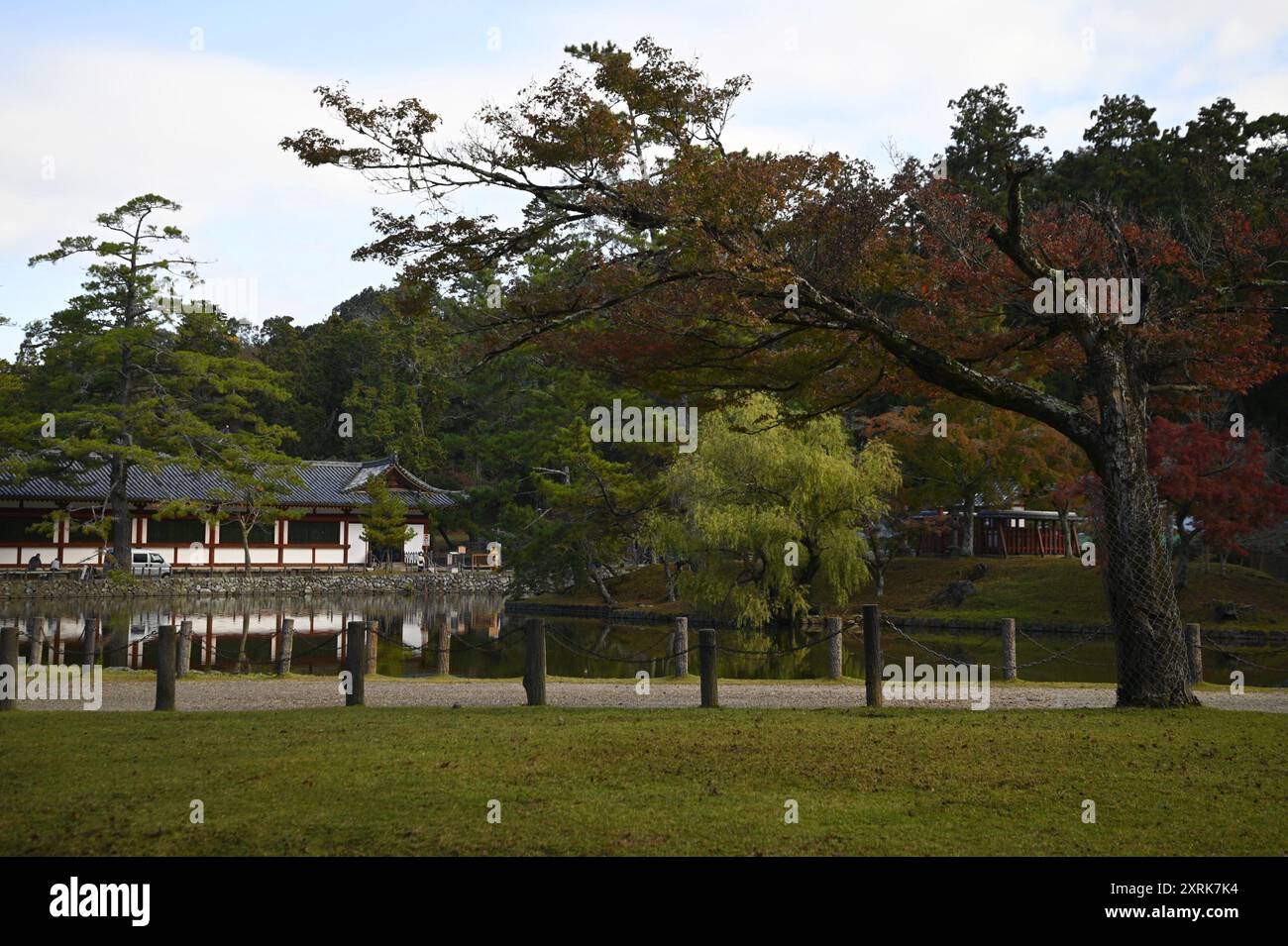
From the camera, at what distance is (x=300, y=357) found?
170 ft

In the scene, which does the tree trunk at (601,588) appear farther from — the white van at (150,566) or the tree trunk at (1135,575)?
the tree trunk at (1135,575)

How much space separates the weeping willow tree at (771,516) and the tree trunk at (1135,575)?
644 inches

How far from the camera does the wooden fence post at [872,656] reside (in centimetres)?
1162

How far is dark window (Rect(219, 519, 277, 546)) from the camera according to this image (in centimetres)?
4128

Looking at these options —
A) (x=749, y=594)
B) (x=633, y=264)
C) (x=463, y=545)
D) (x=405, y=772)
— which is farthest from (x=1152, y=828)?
(x=463, y=545)

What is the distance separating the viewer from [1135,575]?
10.7 m

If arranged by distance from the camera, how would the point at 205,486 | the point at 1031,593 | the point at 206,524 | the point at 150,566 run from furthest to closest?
the point at 205,486 < the point at 206,524 < the point at 150,566 < the point at 1031,593

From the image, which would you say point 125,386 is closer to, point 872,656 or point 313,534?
point 313,534

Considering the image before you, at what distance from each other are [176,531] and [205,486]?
1866 mm

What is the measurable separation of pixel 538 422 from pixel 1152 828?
32008 millimetres
